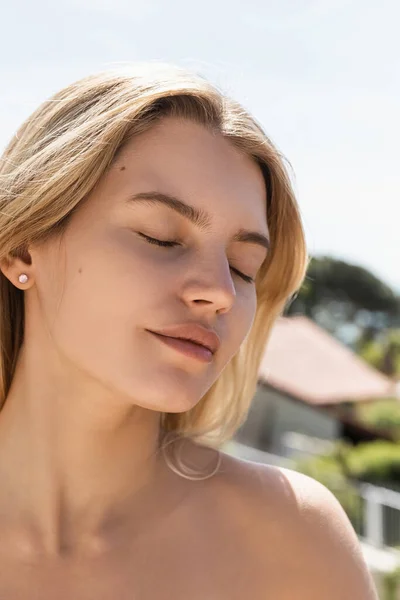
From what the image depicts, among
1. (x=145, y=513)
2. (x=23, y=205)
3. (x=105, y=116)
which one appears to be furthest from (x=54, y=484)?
(x=105, y=116)

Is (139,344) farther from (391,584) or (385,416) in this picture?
(385,416)

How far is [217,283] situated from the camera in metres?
1.19

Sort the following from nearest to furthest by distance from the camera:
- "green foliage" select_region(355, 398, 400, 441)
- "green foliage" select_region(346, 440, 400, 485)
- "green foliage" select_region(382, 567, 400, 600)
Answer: "green foliage" select_region(382, 567, 400, 600)
"green foliage" select_region(346, 440, 400, 485)
"green foliage" select_region(355, 398, 400, 441)

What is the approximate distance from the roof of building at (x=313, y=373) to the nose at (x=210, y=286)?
1077 cm

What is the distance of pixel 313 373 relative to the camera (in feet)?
40.3

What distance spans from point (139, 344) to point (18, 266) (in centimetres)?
27

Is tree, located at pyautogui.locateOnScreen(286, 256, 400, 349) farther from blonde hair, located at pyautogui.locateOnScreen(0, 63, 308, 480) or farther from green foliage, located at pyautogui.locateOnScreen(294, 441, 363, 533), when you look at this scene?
blonde hair, located at pyautogui.locateOnScreen(0, 63, 308, 480)

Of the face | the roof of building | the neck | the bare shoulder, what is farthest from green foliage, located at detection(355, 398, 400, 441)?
the face

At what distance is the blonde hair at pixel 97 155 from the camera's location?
1216 millimetres

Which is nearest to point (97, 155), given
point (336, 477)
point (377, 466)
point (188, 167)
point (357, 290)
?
→ point (188, 167)

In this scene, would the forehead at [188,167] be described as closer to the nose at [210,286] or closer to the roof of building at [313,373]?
the nose at [210,286]

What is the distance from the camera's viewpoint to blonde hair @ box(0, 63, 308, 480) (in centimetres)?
122

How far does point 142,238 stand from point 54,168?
17 cm

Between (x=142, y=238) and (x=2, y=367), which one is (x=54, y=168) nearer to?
(x=142, y=238)
